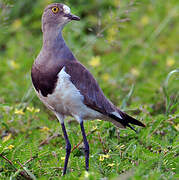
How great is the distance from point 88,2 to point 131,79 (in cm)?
245

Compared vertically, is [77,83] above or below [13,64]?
above

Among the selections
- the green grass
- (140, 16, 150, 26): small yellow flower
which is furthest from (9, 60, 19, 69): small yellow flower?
(140, 16, 150, 26): small yellow flower

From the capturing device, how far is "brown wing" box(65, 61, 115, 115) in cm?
378

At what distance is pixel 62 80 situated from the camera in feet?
12.0

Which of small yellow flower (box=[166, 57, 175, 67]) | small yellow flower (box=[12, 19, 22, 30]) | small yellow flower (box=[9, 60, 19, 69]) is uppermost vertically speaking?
small yellow flower (box=[9, 60, 19, 69])

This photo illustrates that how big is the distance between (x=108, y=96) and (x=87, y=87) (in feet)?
6.34

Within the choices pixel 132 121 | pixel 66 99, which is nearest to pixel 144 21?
pixel 132 121

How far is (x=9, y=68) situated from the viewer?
20.7 feet

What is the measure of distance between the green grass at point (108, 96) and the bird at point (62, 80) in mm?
329

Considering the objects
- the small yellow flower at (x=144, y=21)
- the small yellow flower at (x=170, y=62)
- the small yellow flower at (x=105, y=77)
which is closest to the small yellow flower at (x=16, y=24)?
the small yellow flower at (x=105, y=77)

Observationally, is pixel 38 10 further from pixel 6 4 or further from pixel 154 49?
pixel 6 4

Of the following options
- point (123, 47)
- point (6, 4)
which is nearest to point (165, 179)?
point (6, 4)

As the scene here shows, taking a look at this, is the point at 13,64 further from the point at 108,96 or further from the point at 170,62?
the point at 170,62

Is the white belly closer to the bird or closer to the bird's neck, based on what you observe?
the bird
